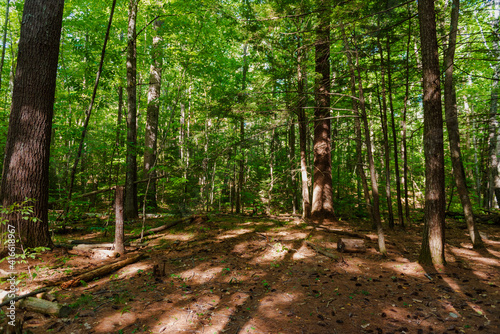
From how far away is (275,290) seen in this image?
182 inches

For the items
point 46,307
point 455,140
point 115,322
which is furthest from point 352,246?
point 46,307

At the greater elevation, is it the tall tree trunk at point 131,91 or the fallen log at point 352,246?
the tall tree trunk at point 131,91

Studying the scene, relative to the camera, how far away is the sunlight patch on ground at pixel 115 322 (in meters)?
3.21

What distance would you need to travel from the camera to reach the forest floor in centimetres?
346

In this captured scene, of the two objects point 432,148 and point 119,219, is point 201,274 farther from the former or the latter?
point 432,148

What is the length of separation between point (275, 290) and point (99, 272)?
3.53 metres

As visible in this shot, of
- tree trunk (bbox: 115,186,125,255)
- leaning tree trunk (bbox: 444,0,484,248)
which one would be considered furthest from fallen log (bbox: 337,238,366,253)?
tree trunk (bbox: 115,186,125,255)

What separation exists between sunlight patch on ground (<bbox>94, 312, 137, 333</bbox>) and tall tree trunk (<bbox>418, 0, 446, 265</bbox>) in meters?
5.87

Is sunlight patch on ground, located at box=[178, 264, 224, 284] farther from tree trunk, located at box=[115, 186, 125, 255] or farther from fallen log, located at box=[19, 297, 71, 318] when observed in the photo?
fallen log, located at box=[19, 297, 71, 318]

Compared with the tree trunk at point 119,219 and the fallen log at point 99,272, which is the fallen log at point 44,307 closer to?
the fallen log at point 99,272

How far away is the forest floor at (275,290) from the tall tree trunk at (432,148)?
0.56 m

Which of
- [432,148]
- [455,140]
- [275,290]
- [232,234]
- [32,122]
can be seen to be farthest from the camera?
[232,234]

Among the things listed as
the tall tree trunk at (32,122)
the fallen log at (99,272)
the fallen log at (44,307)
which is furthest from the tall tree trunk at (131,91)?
the fallen log at (44,307)

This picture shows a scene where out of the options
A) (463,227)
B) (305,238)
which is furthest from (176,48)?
(463,227)
